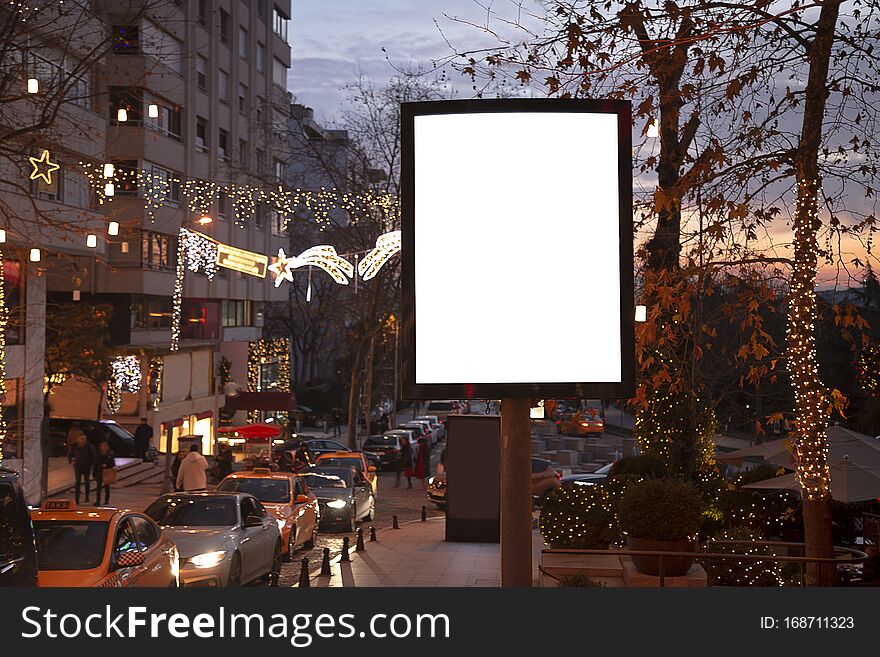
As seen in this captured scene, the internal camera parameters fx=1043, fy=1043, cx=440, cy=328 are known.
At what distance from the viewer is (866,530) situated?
17562 millimetres

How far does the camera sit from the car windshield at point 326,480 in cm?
2472

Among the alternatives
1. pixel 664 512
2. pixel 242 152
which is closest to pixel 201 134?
pixel 242 152

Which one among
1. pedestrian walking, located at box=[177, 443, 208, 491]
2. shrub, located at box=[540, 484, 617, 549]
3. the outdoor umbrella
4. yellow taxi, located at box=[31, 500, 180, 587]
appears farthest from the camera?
pedestrian walking, located at box=[177, 443, 208, 491]

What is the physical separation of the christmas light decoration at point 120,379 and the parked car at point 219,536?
22201 millimetres

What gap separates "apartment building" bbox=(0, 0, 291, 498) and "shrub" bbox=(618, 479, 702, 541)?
17.6m

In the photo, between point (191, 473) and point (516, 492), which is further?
point (191, 473)

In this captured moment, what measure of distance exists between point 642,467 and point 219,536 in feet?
23.3

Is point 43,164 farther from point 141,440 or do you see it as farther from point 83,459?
point 141,440

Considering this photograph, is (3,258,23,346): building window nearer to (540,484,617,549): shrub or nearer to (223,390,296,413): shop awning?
(223,390,296,413): shop awning

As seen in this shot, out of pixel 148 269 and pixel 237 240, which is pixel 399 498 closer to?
pixel 148 269

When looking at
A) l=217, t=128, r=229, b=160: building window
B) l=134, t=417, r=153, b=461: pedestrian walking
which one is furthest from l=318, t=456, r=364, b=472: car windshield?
l=217, t=128, r=229, b=160: building window

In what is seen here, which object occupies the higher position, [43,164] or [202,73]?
[202,73]

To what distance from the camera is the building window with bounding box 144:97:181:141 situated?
39.5 m

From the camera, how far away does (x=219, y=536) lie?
14.6m
